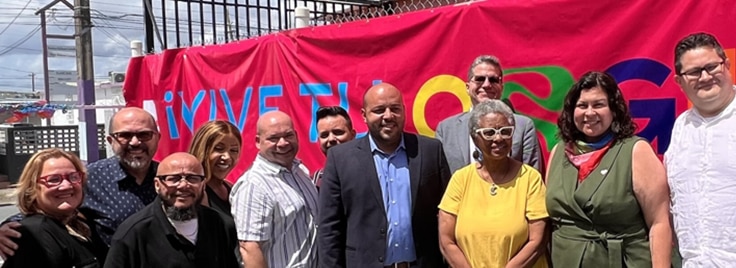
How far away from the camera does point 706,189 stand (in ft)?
7.25

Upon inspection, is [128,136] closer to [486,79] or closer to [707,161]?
[486,79]

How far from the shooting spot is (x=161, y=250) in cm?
236

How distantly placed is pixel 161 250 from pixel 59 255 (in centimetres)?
42

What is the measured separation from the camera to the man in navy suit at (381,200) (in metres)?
2.75

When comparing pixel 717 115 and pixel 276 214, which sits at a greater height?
pixel 717 115

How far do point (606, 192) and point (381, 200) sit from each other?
909 mm

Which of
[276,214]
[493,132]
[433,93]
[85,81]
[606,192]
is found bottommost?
[276,214]

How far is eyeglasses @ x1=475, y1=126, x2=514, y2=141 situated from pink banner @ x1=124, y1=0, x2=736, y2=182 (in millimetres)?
944

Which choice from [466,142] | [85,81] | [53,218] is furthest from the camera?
[85,81]

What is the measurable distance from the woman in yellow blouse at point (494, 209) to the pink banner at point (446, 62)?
0.92 meters

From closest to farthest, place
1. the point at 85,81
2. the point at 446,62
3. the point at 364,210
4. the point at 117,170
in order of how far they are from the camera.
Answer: the point at 364,210 < the point at 117,170 < the point at 446,62 < the point at 85,81

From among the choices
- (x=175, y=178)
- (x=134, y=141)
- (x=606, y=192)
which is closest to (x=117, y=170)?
(x=134, y=141)

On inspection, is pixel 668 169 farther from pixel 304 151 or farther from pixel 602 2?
pixel 304 151

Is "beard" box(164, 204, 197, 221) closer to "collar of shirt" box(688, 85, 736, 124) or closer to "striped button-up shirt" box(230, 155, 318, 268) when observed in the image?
"striped button-up shirt" box(230, 155, 318, 268)
